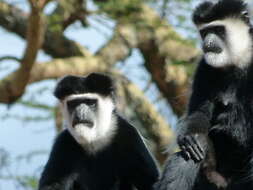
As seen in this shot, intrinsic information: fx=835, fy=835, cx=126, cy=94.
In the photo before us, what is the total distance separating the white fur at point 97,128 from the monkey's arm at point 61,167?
98 millimetres

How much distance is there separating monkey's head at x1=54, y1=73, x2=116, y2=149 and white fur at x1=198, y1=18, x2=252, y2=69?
84 cm

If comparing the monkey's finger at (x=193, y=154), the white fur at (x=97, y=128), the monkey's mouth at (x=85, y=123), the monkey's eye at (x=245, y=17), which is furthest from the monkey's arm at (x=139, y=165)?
the monkey's eye at (x=245, y=17)

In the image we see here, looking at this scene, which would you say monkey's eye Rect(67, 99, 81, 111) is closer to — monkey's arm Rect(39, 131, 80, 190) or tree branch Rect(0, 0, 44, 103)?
monkey's arm Rect(39, 131, 80, 190)

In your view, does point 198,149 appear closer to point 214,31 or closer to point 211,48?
point 211,48

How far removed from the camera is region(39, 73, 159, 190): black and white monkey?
5558mm

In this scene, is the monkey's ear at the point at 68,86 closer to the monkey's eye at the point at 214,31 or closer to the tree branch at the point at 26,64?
the monkey's eye at the point at 214,31

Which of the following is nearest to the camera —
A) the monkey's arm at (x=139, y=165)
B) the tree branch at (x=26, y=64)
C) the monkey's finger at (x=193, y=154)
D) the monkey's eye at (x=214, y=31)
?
the monkey's finger at (x=193, y=154)

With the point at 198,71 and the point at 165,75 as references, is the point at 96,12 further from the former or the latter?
the point at 198,71

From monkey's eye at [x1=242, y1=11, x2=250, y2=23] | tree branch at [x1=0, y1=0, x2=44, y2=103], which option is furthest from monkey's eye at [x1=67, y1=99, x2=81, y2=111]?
tree branch at [x1=0, y1=0, x2=44, y2=103]

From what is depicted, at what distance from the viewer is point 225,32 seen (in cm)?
541

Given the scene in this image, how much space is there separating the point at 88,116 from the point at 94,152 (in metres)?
0.27

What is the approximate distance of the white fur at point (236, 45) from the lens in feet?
17.5

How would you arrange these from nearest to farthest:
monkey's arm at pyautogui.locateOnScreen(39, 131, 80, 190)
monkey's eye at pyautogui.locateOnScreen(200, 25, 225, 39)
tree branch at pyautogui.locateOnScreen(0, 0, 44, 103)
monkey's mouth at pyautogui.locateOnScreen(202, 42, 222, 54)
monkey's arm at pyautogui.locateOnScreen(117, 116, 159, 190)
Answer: monkey's mouth at pyautogui.locateOnScreen(202, 42, 222, 54) < monkey's eye at pyautogui.locateOnScreen(200, 25, 225, 39) < monkey's arm at pyautogui.locateOnScreen(39, 131, 80, 190) < monkey's arm at pyautogui.locateOnScreen(117, 116, 159, 190) < tree branch at pyautogui.locateOnScreen(0, 0, 44, 103)

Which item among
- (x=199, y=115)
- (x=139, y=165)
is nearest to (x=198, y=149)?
(x=199, y=115)
